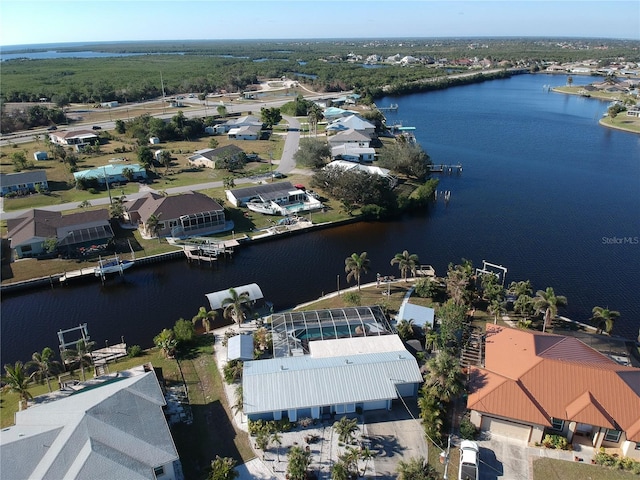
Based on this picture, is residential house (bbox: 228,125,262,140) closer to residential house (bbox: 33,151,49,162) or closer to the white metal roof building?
residential house (bbox: 33,151,49,162)

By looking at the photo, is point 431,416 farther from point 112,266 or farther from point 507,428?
point 112,266

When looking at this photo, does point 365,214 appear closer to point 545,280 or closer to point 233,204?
point 233,204

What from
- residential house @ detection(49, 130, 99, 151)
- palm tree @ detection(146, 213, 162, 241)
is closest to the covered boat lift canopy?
palm tree @ detection(146, 213, 162, 241)

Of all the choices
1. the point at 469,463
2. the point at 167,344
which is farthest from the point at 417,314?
the point at 167,344

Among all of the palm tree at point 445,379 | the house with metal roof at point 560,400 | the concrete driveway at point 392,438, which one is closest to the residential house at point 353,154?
the palm tree at point 445,379

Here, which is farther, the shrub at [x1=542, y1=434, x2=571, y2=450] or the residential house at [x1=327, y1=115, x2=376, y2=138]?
the residential house at [x1=327, y1=115, x2=376, y2=138]

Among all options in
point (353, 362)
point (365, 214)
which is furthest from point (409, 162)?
point (353, 362)

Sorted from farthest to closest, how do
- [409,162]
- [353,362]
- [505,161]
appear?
1. [505,161]
2. [409,162]
3. [353,362]

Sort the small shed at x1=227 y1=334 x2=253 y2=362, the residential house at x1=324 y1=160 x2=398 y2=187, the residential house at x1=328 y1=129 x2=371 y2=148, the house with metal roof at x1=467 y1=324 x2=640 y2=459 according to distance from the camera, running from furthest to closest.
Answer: the residential house at x1=328 y1=129 x2=371 y2=148, the residential house at x1=324 y1=160 x2=398 y2=187, the small shed at x1=227 y1=334 x2=253 y2=362, the house with metal roof at x1=467 y1=324 x2=640 y2=459
